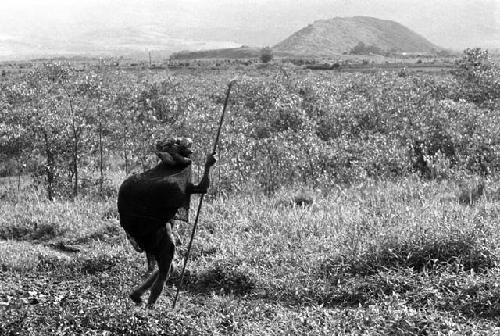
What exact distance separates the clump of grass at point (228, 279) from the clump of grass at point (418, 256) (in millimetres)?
1264

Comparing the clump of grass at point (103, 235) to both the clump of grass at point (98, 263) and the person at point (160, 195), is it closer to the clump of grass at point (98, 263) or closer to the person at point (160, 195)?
the clump of grass at point (98, 263)

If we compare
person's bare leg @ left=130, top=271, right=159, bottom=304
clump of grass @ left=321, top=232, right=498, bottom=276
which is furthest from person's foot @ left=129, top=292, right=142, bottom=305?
clump of grass @ left=321, top=232, right=498, bottom=276

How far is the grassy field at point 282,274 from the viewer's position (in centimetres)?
764

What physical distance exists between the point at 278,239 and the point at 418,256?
2.66 m

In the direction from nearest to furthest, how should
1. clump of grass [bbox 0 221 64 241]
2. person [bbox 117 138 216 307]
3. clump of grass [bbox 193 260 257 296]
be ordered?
person [bbox 117 138 216 307] → clump of grass [bbox 193 260 257 296] → clump of grass [bbox 0 221 64 241]

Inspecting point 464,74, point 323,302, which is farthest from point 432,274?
point 464,74

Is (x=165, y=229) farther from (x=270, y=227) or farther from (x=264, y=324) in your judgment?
(x=270, y=227)

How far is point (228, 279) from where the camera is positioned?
967cm

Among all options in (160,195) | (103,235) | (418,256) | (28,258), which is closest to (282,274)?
(418,256)

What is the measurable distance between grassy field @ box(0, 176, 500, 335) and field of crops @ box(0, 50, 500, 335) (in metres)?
0.03

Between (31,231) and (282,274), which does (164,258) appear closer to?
(282,274)

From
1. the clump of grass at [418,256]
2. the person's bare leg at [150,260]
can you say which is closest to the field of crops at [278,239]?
the clump of grass at [418,256]

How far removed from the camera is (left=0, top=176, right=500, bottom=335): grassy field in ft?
25.1

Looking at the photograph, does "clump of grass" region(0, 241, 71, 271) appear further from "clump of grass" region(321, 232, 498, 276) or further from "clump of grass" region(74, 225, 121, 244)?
"clump of grass" region(321, 232, 498, 276)
